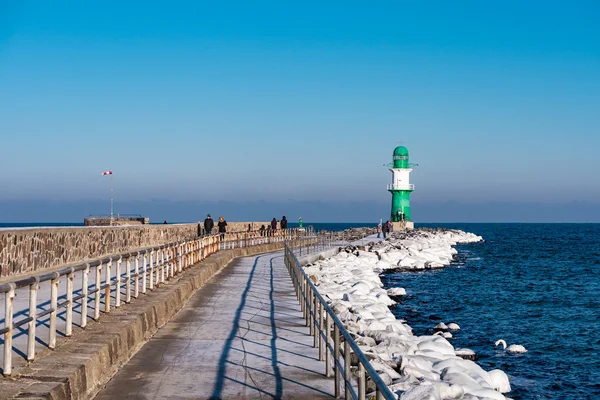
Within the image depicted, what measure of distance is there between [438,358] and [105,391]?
6.89 m

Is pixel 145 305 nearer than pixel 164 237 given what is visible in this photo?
Yes

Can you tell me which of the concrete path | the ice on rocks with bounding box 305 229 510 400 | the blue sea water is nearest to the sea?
the blue sea water

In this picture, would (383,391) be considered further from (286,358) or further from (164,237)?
(164,237)

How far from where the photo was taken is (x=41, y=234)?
555 inches

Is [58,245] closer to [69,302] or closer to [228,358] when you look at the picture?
[228,358]

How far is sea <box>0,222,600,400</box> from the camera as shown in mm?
13750

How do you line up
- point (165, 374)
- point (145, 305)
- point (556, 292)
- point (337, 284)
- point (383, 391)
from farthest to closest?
1. point (556, 292)
2. point (337, 284)
3. point (145, 305)
4. point (165, 374)
5. point (383, 391)

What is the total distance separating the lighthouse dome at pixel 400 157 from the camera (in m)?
69.0

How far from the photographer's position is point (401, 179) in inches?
2702

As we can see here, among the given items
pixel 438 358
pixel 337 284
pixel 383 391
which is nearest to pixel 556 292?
pixel 337 284

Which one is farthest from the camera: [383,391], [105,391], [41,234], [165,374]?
[41,234]

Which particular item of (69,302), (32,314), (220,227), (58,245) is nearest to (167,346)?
(69,302)

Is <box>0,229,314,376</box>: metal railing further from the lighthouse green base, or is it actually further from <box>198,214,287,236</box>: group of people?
the lighthouse green base

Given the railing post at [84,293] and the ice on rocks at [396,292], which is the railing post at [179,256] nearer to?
the railing post at [84,293]
